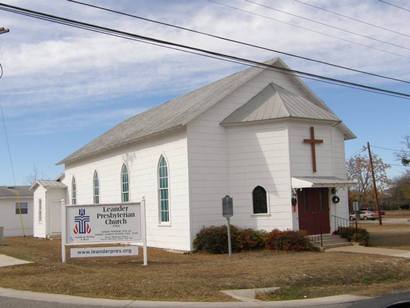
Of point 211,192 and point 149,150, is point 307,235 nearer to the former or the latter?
point 211,192

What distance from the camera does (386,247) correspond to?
73.2 ft

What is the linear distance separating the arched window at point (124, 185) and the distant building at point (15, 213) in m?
18.1

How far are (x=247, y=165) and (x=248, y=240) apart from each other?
3.38m

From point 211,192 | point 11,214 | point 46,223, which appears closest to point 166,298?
point 211,192

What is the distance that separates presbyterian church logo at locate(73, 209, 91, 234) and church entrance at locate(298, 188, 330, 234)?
30.8 ft

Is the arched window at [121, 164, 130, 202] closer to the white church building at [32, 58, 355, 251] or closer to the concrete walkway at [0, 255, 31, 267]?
the white church building at [32, 58, 355, 251]

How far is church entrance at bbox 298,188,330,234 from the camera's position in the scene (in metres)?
23.2

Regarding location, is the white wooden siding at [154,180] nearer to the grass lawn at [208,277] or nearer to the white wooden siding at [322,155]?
the white wooden siding at [322,155]

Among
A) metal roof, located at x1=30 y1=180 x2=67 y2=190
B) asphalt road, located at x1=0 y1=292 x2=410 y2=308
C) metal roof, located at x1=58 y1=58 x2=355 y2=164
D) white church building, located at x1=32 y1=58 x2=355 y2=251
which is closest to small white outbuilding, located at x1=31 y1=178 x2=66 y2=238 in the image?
metal roof, located at x1=30 y1=180 x2=67 y2=190

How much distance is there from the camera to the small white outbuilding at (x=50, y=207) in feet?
120

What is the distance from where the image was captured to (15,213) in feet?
146

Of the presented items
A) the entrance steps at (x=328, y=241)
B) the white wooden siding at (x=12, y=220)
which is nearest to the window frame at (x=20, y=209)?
the white wooden siding at (x=12, y=220)

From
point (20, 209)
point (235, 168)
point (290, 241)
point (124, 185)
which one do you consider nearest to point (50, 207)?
point (20, 209)

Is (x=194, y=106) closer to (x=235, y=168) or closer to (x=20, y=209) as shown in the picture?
(x=235, y=168)
